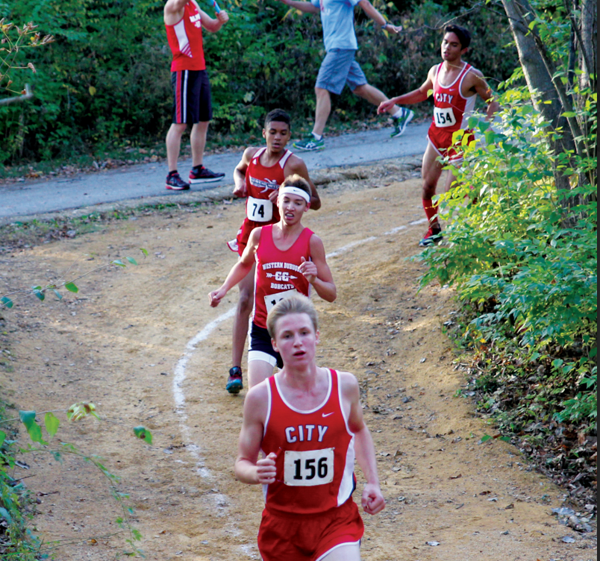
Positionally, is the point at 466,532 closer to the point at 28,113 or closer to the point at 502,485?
the point at 502,485

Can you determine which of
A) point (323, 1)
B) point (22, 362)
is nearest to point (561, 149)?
point (22, 362)

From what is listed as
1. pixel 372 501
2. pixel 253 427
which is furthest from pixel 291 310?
pixel 372 501

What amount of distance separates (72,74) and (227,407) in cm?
1002

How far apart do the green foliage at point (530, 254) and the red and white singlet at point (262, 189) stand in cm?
147

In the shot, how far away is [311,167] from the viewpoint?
507 inches

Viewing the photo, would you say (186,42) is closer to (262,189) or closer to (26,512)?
(262,189)

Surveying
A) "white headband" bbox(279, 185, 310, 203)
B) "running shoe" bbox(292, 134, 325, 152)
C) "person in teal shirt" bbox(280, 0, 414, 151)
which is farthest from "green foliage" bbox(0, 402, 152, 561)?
"person in teal shirt" bbox(280, 0, 414, 151)

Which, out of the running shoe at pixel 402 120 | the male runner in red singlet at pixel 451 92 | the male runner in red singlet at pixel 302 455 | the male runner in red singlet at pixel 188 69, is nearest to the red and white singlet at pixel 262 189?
the male runner in red singlet at pixel 451 92

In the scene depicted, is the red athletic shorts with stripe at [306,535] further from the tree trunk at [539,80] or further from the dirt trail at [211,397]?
the tree trunk at [539,80]

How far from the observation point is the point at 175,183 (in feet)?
37.4

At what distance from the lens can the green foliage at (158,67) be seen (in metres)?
14.0

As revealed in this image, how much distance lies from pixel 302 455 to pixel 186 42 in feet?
27.9

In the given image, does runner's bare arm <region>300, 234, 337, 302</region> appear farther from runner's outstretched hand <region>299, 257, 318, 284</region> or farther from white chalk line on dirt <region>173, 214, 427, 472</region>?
white chalk line on dirt <region>173, 214, 427, 472</region>

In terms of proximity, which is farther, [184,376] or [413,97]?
[413,97]
